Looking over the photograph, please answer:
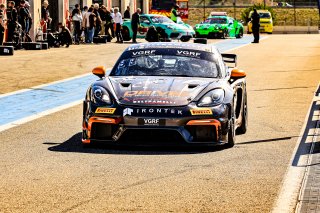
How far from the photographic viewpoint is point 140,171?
33.1ft

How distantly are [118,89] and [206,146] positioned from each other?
51.0 inches

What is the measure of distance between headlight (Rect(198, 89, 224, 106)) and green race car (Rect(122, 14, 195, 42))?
38398 millimetres

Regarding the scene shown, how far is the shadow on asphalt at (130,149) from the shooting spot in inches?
456

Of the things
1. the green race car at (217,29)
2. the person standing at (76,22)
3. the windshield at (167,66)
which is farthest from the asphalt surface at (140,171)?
the green race car at (217,29)

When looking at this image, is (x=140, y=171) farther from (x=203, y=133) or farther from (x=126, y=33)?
(x=126, y=33)

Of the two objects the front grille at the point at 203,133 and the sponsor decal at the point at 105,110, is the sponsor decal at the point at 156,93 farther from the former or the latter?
the front grille at the point at 203,133

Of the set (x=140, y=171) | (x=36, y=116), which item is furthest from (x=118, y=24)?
(x=140, y=171)

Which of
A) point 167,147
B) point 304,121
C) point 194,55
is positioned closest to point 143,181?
point 167,147

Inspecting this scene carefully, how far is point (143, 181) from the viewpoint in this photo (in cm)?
948

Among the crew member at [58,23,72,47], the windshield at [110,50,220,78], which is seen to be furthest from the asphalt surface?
the crew member at [58,23,72,47]

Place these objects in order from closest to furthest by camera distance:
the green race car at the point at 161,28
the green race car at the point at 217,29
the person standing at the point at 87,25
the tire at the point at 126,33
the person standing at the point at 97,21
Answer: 1. the person standing at the point at 87,25
2. the person standing at the point at 97,21
3. the green race car at the point at 161,28
4. the tire at the point at 126,33
5. the green race car at the point at 217,29

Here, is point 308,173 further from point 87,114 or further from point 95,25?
point 95,25

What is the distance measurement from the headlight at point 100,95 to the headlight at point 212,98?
1.13m

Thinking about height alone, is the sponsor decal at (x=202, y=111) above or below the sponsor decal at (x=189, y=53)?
below
